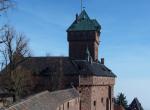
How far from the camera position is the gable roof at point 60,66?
5675cm

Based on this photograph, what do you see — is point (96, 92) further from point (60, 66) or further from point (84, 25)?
point (84, 25)

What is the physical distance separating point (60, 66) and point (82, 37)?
721cm

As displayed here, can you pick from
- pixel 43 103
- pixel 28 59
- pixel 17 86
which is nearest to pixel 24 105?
pixel 43 103

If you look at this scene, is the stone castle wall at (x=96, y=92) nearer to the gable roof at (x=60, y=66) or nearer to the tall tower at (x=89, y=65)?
the tall tower at (x=89, y=65)

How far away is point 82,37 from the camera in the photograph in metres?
63.2

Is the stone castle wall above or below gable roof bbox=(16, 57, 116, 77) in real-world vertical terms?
below

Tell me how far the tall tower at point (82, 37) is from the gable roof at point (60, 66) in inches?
134

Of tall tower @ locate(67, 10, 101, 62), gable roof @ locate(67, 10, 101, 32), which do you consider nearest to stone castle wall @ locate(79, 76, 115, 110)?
tall tower @ locate(67, 10, 101, 62)

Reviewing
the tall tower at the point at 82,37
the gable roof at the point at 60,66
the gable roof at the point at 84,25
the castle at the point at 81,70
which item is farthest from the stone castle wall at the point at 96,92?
the gable roof at the point at 84,25

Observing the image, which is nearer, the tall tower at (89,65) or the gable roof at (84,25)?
the tall tower at (89,65)

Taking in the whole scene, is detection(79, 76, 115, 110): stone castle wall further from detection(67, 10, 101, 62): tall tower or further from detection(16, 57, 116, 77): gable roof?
detection(67, 10, 101, 62): tall tower

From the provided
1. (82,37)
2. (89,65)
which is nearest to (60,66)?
(89,65)

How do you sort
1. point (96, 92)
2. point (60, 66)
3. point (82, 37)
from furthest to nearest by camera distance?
point (82, 37) → point (96, 92) → point (60, 66)

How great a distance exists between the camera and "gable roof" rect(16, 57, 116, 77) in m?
56.8
